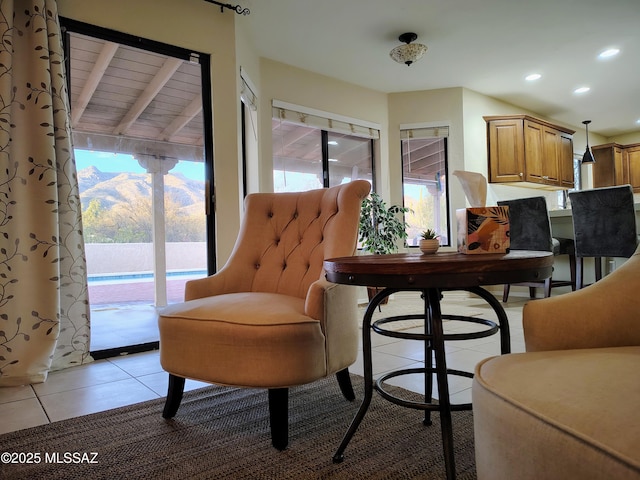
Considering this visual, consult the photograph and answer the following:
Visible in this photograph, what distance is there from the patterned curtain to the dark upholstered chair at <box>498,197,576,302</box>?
139 inches

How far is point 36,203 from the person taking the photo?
2.29 meters

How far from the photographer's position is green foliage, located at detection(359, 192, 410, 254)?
4406 millimetres

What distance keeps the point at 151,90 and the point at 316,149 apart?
203 cm

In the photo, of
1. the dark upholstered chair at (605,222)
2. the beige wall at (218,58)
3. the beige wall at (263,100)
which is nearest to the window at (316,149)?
the beige wall at (263,100)

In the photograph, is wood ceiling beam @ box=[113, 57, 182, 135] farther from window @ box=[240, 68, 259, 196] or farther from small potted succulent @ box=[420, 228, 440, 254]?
small potted succulent @ box=[420, 228, 440, 254]

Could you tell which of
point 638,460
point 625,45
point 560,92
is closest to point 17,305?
point 638,460

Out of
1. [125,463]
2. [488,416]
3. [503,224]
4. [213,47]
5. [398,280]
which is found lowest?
[125,463]

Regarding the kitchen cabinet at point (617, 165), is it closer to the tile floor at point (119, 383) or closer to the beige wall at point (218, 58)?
the tile floor at point (119, 383)

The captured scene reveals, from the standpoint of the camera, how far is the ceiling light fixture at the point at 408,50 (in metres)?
3.74

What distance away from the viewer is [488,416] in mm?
725

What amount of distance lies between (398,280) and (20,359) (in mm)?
2192

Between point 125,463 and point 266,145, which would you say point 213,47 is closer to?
point 266,145

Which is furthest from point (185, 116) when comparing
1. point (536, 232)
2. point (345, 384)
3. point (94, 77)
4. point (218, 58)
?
point (536, 232)

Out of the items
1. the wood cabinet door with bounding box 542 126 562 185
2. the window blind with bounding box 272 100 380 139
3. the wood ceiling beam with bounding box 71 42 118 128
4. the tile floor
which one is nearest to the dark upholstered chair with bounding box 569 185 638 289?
the tile floor
